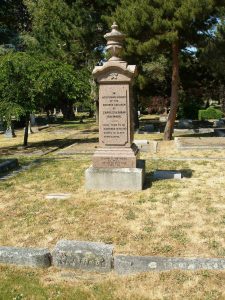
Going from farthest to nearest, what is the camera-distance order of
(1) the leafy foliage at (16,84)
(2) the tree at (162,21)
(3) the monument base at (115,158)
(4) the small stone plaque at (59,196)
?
1. (1) the leafy foliage at (16,84)
2. (2) the tree at (162,21)
3. (3) the monument base at (115,158)
4. (4) the small stone plaque at (59,196)

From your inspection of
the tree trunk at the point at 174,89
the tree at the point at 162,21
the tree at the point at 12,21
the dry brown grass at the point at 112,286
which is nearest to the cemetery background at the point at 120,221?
the dry brown grass at the point at 112,286

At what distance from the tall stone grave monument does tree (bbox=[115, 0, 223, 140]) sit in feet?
24.8

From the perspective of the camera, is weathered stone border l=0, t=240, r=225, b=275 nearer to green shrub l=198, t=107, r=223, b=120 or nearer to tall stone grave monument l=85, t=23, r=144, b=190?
tall stone grave monument l=85, t=23, r=144, b=190

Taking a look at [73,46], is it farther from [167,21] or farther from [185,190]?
[185,190]

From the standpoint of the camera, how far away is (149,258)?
5.63 metres

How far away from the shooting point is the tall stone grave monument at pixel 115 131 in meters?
9.83

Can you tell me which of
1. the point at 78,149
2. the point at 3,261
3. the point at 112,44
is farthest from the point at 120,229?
the point at 78,149

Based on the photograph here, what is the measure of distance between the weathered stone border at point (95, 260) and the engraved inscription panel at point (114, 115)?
4.64 metres

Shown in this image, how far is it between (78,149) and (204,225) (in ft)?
36.6

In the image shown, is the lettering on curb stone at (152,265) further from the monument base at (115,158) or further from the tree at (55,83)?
the tree at (55,83)

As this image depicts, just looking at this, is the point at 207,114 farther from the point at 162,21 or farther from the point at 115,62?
the point at 115,62

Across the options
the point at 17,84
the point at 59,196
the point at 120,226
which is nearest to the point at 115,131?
the point at 59,196

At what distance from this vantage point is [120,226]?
7336mm

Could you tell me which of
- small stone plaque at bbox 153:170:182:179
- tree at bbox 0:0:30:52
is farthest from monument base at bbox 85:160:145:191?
tree at bbox 0:0:30:52
